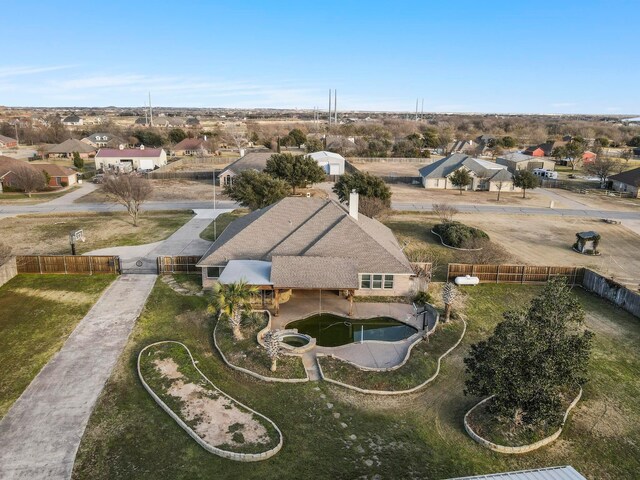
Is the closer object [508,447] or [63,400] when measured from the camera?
[508,447]

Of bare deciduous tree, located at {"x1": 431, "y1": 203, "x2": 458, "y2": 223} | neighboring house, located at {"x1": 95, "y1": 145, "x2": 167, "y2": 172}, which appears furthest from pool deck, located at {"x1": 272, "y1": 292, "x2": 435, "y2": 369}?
neighboring house, located at {"x1": 95, "y1": 145, "x2": 167, "y2": 172}

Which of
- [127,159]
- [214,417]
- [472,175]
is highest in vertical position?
[127,159]

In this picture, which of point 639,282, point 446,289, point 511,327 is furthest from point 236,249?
point 639,282

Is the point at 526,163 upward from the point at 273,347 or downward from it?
upward

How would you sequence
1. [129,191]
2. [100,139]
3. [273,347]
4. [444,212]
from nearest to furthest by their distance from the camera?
[273,347], [129,191], [444,212], [100,139]

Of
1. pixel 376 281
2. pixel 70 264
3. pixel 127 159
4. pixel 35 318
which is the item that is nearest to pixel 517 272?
pixel 376 281

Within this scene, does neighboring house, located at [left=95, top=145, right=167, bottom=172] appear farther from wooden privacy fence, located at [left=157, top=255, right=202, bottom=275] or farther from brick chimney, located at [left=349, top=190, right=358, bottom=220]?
brick chimney, located at [left=349, top=190, right=358, bottom=220]

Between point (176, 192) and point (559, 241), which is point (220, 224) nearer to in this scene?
point (176, 192)
